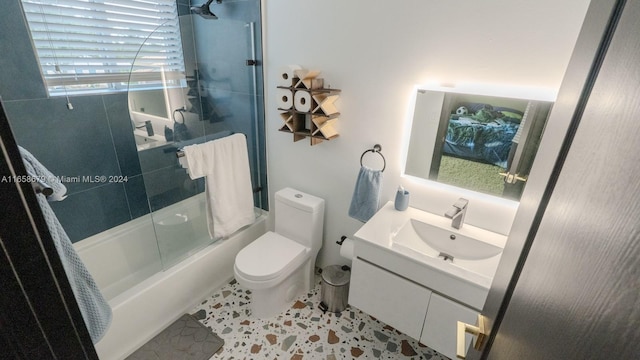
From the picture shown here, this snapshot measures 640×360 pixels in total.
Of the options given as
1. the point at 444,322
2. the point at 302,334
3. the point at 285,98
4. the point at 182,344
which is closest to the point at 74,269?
the point at 182,344

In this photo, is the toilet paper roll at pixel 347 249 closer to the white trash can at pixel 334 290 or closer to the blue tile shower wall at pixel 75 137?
the white trash can at pixel 334 290

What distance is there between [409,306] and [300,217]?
98 centimetres

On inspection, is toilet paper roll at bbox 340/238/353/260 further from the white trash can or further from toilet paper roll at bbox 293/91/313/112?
toilet paper roll at bbox 293/91/313/112

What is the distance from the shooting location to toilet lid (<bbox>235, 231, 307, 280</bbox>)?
187cm

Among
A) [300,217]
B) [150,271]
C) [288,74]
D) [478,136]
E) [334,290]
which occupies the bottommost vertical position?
[334,290]

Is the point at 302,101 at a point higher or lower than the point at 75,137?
higher

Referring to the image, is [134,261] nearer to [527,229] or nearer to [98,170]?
[98,170]

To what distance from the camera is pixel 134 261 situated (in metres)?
2.16

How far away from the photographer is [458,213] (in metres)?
1.58

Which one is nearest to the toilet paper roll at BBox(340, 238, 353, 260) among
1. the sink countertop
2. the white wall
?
the white wall

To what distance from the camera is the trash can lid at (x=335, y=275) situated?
209 centimetres

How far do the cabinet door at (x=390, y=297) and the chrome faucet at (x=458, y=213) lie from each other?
1.38 feet

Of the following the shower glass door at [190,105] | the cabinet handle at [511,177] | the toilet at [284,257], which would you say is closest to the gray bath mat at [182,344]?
the toilet at [284,257]

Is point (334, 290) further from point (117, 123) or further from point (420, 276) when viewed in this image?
point (117, 123)
